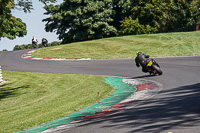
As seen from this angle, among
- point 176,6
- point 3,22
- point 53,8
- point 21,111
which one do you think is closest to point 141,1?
point 176,6

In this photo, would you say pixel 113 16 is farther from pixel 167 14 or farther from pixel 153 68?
pixel 153 68

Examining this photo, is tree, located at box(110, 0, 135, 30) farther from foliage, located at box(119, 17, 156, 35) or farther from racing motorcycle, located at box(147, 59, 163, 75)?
racing motorcycle, located at box(147, 59, 163, 75)

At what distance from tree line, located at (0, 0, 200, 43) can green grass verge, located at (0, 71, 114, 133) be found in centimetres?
3376

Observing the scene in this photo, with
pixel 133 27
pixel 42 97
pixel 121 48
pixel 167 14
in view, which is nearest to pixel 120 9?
pixel 133 27

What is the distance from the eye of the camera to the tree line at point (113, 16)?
5134 cm

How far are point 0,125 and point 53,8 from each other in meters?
49.8

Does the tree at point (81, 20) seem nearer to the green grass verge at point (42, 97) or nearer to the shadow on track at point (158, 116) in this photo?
the green grass verge at point (42, 97)

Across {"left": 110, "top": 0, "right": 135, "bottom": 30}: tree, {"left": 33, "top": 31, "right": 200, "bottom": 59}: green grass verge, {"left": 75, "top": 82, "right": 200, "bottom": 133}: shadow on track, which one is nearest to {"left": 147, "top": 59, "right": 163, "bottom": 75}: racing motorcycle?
{"left": 75, "top": 82, "right": 200, "bottom": 133}: shadow on track

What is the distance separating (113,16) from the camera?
56469mm

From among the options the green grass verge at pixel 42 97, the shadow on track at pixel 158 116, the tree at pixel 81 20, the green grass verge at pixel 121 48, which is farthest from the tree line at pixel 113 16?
the shadow on track at pixel 158 116

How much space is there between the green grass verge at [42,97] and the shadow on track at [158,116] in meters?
2.13

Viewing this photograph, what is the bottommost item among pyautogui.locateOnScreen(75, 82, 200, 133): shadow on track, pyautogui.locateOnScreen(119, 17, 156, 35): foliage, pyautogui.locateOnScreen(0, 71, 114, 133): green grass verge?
pyautogui.locateOnScreen(0, 71, 114, 133): green grass verge

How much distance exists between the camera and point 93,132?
593cm

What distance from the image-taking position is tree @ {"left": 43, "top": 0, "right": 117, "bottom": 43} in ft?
167
